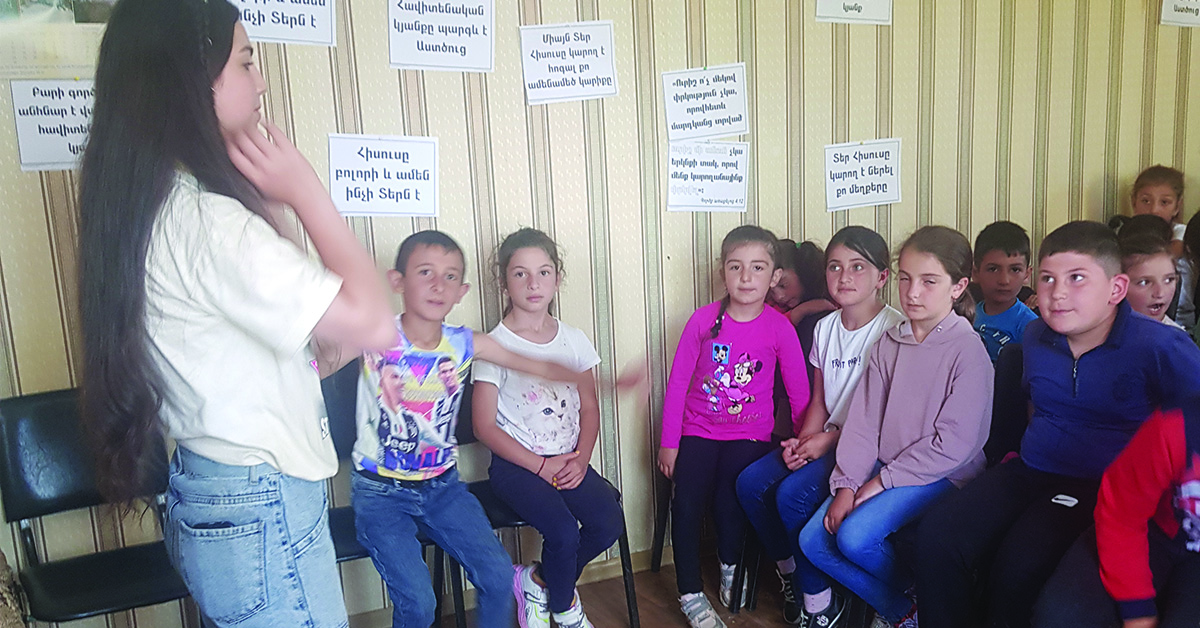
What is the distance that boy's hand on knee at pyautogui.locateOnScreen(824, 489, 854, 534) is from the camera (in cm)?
189

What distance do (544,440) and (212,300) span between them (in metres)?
1.27

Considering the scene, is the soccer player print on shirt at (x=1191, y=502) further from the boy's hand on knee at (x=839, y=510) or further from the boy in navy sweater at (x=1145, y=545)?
the boy's hand on knee at (x=839, y=510)

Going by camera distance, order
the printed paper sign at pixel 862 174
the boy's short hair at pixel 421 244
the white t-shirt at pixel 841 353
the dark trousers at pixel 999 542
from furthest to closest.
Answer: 1. the printed paper sign at pixel 862 174
2. the white t-shirt at pixel 841 353
3. the boy's short hair at pixel 421 244
4. the dark trousers at pixel 999 542

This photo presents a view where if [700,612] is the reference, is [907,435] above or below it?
above

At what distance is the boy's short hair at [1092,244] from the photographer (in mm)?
1659

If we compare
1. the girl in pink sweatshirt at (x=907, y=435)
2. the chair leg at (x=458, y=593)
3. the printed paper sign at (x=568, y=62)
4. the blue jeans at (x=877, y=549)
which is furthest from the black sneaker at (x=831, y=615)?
the printed paper sign at (x=568, y=62)

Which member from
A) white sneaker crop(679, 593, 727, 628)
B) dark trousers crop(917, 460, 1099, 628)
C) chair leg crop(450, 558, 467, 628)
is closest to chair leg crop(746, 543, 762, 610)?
white sneaker crop(679, 593, 727, 628)

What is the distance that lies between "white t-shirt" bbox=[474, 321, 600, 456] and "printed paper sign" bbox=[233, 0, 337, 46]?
0.89 metres

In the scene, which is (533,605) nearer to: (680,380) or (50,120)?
(680,380)

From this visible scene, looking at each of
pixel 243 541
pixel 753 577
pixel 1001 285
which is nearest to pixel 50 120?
pixel 243 541

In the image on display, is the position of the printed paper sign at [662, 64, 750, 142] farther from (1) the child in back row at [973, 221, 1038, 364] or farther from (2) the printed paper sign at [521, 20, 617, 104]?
(1) the child in back row at [973, 221, 1038, 364]

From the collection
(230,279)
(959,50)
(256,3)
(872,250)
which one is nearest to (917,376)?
(872,250)

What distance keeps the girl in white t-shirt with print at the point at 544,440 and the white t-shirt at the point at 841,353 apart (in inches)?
26.2

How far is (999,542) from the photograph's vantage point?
1.72 meters
